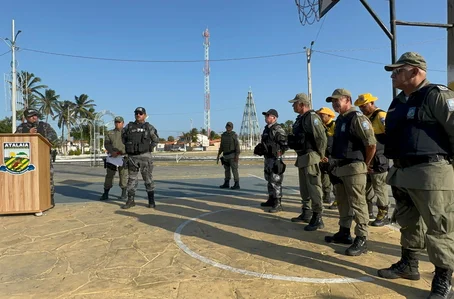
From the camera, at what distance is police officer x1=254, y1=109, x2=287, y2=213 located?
5.84 m

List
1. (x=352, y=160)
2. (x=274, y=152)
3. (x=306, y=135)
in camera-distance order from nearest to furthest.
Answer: (x=352, y=160) → (x=306, y=135) → (x=274, y=152)

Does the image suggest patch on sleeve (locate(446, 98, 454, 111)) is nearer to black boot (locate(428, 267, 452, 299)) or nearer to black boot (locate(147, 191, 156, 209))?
black boot (locate(428, 267, 452, 299))

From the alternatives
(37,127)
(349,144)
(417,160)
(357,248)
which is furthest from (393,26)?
(37,127)

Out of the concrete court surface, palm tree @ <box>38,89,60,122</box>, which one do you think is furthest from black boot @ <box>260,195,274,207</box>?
palm tree @ <box>38,89,60,122</box>

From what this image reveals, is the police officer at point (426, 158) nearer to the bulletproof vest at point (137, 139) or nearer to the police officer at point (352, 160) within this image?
the police officer at point (352, 160)

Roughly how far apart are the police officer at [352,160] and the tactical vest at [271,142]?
6.27ft

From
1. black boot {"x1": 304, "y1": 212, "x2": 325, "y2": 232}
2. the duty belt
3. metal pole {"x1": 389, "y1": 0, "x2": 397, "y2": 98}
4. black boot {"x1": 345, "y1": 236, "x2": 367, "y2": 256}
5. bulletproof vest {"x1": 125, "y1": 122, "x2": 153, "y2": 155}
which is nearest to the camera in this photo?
the duty belt

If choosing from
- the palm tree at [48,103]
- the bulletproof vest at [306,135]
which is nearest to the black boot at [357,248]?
the bulletproof vest at [306,135]

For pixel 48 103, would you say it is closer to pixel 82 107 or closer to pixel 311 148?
pixel 82 107

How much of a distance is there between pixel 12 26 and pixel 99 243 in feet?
80.0

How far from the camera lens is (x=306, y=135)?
15.9 feet

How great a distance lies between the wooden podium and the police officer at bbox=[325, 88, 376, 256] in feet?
16.8

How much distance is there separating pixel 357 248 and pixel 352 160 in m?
1.03

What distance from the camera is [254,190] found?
28.8ft
